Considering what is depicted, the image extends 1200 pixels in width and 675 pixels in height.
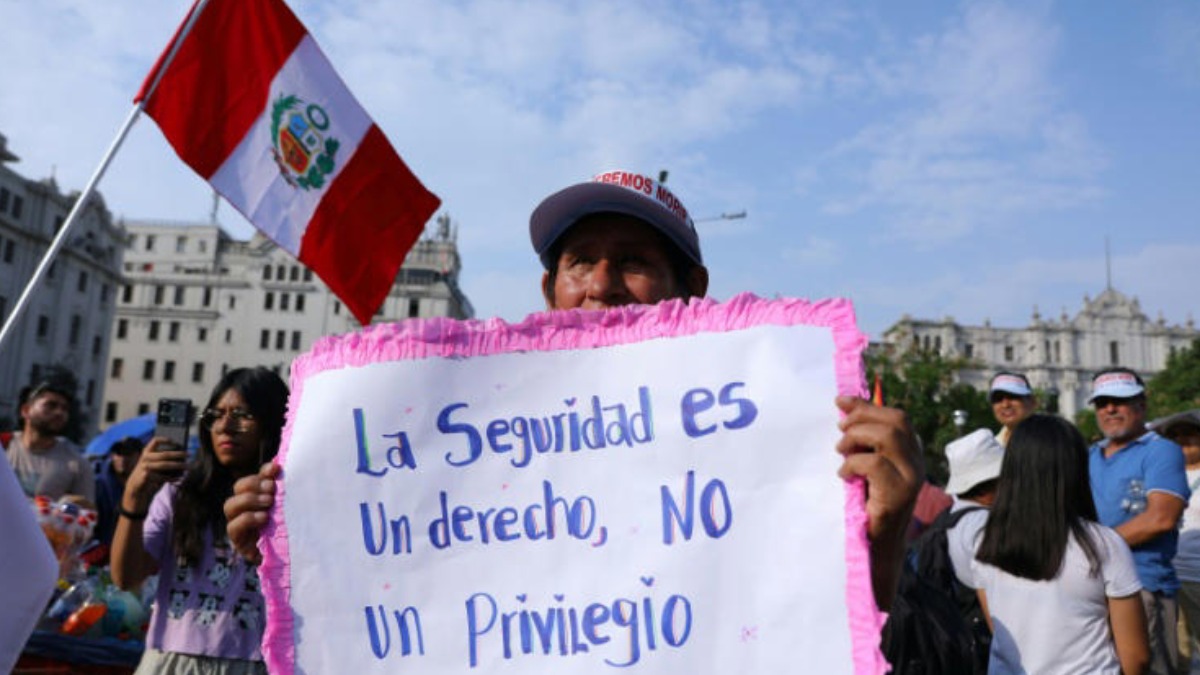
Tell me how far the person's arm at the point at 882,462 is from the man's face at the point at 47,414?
20.1ft

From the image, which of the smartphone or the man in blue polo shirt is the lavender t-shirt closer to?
the smartphone

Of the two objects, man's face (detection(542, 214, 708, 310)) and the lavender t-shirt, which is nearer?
man's face (detection(542, 214, 708, 310))

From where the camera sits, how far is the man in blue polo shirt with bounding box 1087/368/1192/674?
4.45m

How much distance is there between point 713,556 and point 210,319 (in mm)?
74489

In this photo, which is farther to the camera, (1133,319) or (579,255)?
(1133,319)

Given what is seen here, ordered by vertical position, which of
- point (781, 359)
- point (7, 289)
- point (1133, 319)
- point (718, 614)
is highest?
point (1133, 319)

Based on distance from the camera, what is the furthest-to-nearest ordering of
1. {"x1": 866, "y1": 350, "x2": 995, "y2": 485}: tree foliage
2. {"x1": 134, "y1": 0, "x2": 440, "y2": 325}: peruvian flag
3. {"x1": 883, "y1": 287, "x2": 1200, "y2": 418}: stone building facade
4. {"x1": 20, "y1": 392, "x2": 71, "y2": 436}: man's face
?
{"x1": 883, "y1": 287, "x2": 1200, "y2": 418}: stone building facade
{"x1": 866, "y1": 350, "x2": 995, "y2": 485}: tree foliage
{"x1": 20, "y1": 392, "x2": 71, "y2": 436}: man's face
{"x1": 134, "y1": 0, "x2": 440, "y2": 325}: peruvian flag

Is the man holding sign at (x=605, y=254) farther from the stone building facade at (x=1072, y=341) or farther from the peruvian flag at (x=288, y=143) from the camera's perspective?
the stone building facade at (x=1072, y=341)

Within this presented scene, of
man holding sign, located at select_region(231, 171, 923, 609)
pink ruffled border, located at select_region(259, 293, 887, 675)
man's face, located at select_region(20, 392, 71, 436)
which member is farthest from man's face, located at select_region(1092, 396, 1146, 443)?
man's face, located at select_region(20, 392, 71, 436)

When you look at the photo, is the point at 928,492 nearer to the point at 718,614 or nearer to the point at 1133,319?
the point at 718,614

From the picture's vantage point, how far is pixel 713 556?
1.51 meters

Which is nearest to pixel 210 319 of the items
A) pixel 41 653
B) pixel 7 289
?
pixel 7 289

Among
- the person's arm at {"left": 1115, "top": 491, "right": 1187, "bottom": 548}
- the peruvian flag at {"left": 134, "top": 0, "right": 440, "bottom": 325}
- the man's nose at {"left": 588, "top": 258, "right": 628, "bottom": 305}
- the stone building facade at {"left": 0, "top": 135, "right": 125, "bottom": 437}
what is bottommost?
the person's arm at {"left": 1115, "top": 491, "right": 1187, "bottom": 548}

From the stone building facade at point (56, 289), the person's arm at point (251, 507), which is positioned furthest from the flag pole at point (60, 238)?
the stone building facade at point (56, 289)
